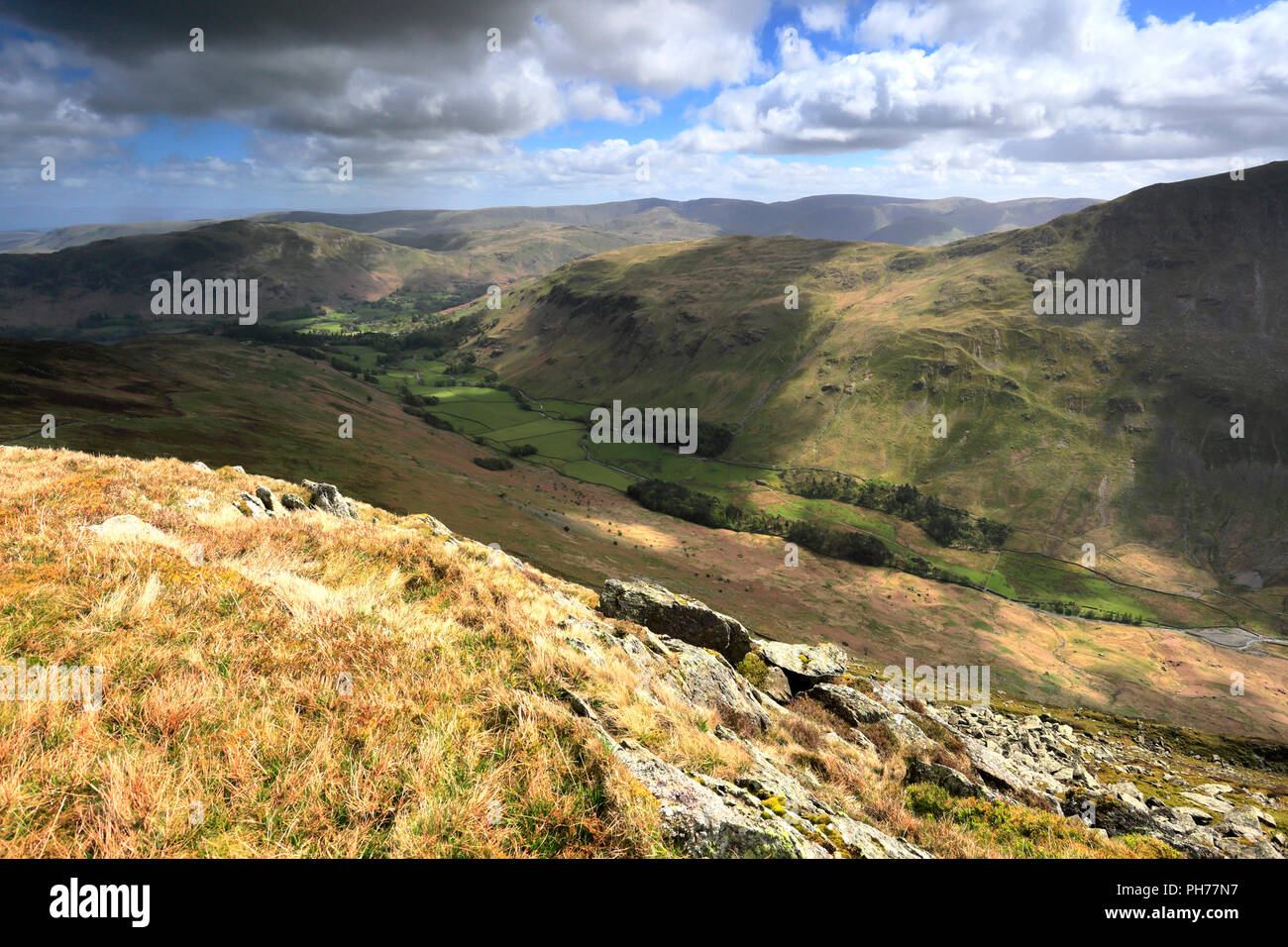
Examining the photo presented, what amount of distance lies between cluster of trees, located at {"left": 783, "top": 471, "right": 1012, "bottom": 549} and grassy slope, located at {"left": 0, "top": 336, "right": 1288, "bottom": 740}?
31.3 metres

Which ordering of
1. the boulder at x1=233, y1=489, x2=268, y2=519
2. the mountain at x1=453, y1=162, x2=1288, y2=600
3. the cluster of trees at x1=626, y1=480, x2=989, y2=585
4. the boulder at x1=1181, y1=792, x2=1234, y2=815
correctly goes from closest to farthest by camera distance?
the boulder at x1=233, y1=489, x2=268, y2=519 < the boulder at x1=1181, y1=792, x2=1234, y2=815 < the cluster of trees at x1=626, y1=480, x2=989, y2=585 < the mountain at x1=453, y1=162, x2=1288, y2=600

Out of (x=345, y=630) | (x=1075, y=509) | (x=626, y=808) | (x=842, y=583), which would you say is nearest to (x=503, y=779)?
(x=626, y=808)

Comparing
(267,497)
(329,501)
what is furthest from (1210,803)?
(267,497)

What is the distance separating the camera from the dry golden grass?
4363mm

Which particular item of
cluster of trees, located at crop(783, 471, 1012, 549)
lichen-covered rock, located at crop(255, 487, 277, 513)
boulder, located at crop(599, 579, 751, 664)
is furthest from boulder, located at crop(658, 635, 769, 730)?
cluster of trees, located at crop(783, 471, 1012, 549)

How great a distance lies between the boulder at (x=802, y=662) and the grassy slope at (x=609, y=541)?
3626cm

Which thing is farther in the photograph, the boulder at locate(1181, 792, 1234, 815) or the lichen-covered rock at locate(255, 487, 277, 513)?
the boulder at locate(1181, 792, 1234, 815)

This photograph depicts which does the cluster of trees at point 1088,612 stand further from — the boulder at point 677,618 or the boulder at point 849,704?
the boulder at point 677,618

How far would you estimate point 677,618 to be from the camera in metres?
21.0

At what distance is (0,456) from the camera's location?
18.9 m

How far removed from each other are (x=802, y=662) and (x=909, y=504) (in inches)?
5395

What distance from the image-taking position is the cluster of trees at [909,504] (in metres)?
133

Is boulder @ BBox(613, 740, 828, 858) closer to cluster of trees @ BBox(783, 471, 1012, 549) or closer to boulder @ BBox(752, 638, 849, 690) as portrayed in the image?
boulder @ BBox(752, 638, 849, 690)
